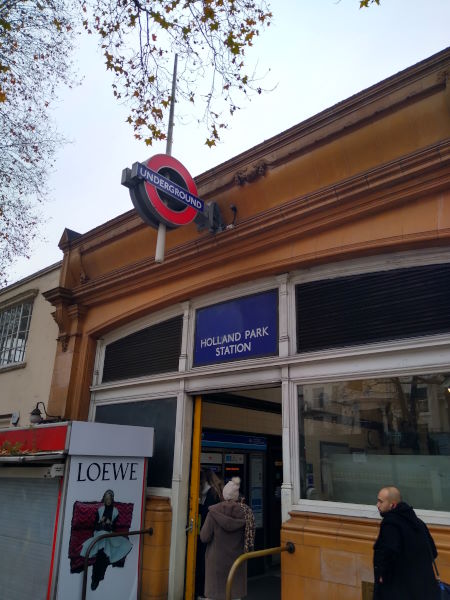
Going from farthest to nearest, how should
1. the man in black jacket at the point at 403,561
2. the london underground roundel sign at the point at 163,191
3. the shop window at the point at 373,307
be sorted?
the london underground roundel sign at the point at 163,191, the shop window at the point at 373,307, the man in black jacket at the point at 403,561

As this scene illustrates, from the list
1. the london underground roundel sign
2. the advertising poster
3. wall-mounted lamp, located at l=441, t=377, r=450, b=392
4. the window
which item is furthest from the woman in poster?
the window

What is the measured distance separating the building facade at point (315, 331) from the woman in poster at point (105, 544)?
531 mm

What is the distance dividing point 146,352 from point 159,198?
8.88 ft

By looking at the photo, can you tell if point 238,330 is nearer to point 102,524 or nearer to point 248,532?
point 248,532

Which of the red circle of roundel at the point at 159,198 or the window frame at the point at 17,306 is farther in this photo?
the window frame at the point at 17,306

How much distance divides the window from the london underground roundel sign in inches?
227

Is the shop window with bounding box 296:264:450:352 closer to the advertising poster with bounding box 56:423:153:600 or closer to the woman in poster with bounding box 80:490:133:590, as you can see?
the advertising poster with bounding box 56:423:153:600

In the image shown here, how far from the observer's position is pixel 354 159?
5.96 metres

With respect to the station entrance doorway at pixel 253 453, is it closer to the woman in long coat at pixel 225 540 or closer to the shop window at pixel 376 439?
the woman in long coat at pixel 225 540

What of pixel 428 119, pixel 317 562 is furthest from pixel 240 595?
pixel 428 119

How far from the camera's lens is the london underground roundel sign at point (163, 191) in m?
6.35

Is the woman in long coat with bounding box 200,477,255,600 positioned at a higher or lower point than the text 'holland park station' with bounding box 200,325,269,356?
lower

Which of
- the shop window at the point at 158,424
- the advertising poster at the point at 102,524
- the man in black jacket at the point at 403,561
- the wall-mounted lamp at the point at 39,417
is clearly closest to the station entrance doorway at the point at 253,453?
the shop window at the point at 158,424

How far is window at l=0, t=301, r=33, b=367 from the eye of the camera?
10938 mm
